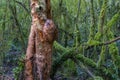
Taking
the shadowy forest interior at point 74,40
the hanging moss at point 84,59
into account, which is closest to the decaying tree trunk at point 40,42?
the shadowy forest interior at point 74,40

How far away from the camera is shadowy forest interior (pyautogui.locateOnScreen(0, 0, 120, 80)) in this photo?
3910mm

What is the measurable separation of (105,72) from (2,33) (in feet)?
6.68

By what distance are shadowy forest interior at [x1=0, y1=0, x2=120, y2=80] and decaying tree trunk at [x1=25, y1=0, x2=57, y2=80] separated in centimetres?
15

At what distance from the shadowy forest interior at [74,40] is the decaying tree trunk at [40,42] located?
0.15m

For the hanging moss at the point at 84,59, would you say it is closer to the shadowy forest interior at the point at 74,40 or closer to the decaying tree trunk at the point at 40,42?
the shadowy forest interior at the point at 74,40

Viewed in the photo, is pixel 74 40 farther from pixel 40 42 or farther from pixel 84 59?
pixel 40 42

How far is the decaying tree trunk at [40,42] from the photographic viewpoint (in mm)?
2977

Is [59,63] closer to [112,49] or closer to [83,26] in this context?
[112,49]

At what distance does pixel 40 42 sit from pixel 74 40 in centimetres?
210

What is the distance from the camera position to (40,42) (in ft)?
9.89

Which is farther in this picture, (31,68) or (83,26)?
(83,26)

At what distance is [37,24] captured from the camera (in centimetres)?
303

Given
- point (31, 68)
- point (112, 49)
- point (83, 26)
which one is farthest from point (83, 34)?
point (31, 68)

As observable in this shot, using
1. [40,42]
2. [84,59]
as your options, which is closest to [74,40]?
[84,59]
